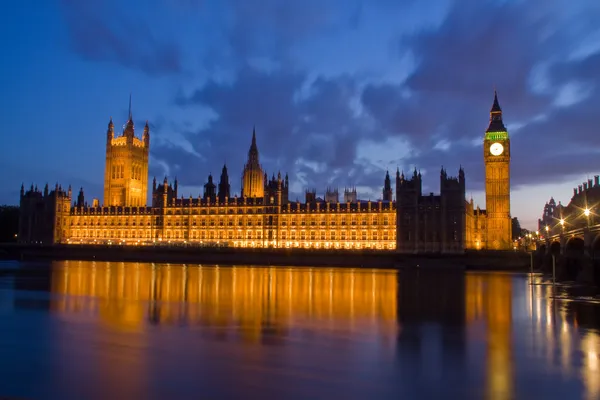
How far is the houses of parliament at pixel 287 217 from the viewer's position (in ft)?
A: 314

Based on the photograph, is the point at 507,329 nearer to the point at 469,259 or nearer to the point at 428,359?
the point at 428,359

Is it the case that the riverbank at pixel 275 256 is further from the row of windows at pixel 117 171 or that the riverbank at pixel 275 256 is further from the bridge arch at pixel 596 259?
the row of windows at pixel 117 171

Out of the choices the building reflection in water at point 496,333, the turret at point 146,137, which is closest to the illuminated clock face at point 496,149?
the building reflection in water at point 496,333

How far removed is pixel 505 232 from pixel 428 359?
101315 millimetres

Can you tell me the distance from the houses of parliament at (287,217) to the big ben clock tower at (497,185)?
19 centimetres

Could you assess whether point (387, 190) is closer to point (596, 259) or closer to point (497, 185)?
point (497, 185)

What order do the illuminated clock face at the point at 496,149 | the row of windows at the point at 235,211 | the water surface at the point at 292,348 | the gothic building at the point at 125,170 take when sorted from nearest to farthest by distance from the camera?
the water surface at the point at 292,348
the row of windows at the point at 235,211
the illuminated clock face at the point at 496,149
the gothic building at the point at 125,170

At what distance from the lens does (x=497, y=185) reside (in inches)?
4469

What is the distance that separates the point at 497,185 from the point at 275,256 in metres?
48.0

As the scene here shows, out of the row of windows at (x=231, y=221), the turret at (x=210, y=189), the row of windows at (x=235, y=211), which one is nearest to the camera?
the row of windows at (x=231, y=221)

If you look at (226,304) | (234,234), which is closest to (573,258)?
(226,304)

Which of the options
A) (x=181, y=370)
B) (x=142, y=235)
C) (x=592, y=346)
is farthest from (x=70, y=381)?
(x=142, y=235)

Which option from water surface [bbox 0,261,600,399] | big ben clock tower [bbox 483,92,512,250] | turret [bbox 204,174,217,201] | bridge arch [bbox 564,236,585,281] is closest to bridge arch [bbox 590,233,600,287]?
bridge arch [bbox 564,236,585,281]

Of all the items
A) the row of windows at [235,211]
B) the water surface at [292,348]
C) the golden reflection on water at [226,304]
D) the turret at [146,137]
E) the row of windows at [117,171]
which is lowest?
the water surface at [292,348]
